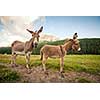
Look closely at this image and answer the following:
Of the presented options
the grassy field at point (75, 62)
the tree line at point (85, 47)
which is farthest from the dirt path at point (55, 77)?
the tree line at point (85, 47)

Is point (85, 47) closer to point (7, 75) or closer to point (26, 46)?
point (26, 46)

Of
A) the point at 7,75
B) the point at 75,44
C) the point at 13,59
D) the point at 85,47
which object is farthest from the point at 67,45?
the point at 7,75

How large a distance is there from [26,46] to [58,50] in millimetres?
399

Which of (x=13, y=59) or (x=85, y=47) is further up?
(x=85, y=47)

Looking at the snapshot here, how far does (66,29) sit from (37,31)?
35 centimetres

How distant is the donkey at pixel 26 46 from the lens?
2451 millimetres

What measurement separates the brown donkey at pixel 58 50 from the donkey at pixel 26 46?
5.5 inches

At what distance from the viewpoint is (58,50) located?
2.47 meters

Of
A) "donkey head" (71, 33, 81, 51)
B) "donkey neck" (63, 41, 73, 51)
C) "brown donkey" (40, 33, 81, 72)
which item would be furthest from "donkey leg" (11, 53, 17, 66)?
"donkey head" (71, 33, 81, 51)

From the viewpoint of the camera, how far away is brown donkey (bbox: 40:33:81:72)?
2.46m

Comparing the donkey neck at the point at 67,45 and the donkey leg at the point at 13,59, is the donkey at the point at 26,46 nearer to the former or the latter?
the donkey leg at the point at 13,59

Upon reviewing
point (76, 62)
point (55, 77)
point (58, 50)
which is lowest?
point (55, 77)
